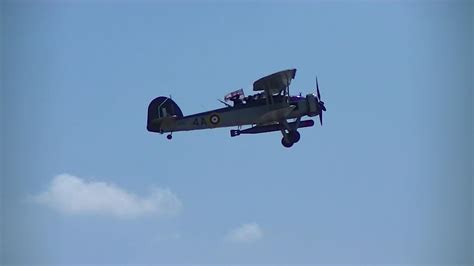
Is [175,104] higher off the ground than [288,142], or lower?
higher

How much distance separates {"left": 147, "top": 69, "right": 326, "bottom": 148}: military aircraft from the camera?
30.7 metres

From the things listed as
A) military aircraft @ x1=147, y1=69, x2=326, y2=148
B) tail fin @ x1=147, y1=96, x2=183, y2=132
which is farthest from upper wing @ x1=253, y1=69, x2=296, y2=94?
tail fin @ x1=147, y1=96, x2=183, y2=132

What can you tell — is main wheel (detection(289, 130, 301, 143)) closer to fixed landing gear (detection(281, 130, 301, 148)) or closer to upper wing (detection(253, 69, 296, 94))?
fixed landing gear (detection(281, 130, 301, 148))

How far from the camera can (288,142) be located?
3091cm

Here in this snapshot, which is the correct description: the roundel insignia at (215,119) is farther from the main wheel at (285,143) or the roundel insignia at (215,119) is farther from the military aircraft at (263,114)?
the main wheel at (285,143)

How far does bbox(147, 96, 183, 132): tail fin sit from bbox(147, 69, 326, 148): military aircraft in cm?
13

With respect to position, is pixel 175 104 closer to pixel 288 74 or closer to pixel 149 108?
pixel 149 108

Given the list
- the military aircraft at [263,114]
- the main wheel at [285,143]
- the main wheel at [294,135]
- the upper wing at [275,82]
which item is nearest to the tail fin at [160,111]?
the military aircraft at [263,114]

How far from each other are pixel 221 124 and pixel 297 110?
266cm

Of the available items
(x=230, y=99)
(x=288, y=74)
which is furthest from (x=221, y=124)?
(x=288, y=74)

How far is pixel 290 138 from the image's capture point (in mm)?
30859

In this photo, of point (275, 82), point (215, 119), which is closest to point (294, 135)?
point (275, 82)

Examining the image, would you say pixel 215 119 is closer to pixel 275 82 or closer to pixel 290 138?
pixel 275 82

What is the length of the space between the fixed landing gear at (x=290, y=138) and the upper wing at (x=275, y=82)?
152cm
